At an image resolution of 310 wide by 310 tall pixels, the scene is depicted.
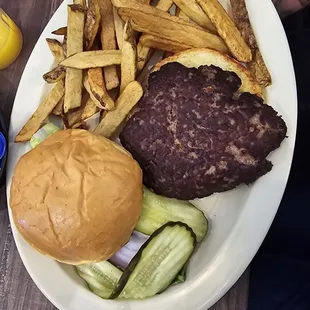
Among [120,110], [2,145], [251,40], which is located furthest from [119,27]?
[2,145]

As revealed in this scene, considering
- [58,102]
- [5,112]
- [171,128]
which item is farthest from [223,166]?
[5,112]

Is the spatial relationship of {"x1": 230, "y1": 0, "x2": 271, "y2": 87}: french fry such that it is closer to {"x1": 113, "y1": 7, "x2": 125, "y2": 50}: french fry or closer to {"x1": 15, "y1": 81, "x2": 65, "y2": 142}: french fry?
{"x1": 113, "y1": 7, "x2": 125, "y2": 50}: french fry

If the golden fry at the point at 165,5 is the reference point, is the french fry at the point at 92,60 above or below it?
below

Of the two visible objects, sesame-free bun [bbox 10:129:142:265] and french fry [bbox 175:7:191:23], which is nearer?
sesame-free bun [bbox 10:129:142:265]

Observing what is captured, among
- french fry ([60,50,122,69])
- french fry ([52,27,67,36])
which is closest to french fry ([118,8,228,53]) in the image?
french fry ([60,50,122,69])

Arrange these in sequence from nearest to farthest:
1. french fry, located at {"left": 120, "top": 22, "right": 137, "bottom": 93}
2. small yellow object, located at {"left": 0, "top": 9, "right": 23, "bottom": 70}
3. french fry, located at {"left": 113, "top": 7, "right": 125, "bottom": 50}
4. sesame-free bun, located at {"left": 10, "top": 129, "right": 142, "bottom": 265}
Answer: sesame-free bun, located at {"left": 10, "top": 129, "right": 142, "bottom": 265}
french fry, located at {"left": 120, "top": 22, "right": 137, "bottom": 93}
french fry, located at {"left": 113, "top": 7, "right": 125, "bottom": 50}
small yellow object, located at {"left": 0, "top": 9, "right": 23, "bottom": 70}

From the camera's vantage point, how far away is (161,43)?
1.62 m

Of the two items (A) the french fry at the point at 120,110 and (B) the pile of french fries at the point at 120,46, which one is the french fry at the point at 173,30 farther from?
(A) the french fry at the point at 120,110

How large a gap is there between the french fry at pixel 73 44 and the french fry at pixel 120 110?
110mm

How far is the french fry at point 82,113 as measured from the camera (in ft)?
5.44

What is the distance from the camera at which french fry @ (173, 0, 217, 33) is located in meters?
1.61

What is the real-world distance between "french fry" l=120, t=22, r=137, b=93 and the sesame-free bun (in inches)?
8.2

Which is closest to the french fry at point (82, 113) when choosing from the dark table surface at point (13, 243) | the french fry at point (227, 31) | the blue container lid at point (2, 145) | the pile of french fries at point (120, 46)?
the pile of french fries at point (120, 46)

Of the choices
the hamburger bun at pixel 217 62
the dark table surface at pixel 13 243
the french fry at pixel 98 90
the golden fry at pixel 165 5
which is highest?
the golden fry at pixel 165 5
